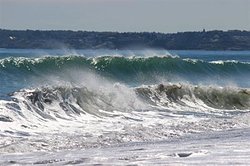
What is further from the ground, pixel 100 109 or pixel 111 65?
pixel 111 65

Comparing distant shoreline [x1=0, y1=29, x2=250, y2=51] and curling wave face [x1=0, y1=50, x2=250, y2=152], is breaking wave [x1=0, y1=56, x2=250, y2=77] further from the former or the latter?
distant shoreline [x1=0, y1=29, x2=250, y2=51]

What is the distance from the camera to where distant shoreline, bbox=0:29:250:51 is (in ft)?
293

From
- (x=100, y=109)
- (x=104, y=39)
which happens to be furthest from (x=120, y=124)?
(x=104, y=39)

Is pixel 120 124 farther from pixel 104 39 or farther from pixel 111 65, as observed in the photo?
pixel 104 39

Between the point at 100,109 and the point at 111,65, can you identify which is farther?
the point at 111,65

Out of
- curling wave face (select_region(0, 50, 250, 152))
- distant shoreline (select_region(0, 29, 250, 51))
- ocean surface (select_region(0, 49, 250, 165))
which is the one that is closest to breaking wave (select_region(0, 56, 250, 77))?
curling wave face (select_region(0, 50, 250, 152))

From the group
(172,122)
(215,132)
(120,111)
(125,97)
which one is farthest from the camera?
(125,97)

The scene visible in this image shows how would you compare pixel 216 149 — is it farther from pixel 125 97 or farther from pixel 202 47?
pixel 202 47

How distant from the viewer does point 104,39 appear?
95.6 m

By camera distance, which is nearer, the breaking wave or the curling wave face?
the curling wave face

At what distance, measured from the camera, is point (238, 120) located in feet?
58.4

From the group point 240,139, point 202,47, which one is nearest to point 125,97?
point 240,139

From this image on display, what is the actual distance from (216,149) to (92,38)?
87695mm

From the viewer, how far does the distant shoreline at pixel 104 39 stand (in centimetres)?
8944
